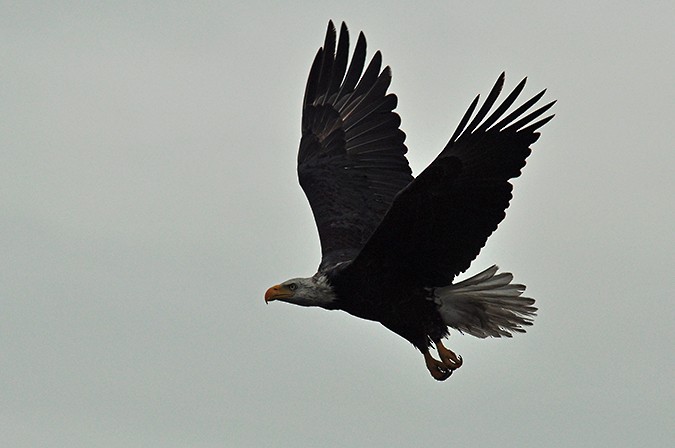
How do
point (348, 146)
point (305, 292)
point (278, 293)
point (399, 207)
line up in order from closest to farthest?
point (399, 207), point (305, 292), point (278, 293), point (348, 146)

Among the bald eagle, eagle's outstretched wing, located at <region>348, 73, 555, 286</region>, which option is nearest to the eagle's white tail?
the bald eagle

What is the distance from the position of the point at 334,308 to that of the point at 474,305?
46.4 inches

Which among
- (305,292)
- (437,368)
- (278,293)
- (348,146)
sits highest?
(348,146)

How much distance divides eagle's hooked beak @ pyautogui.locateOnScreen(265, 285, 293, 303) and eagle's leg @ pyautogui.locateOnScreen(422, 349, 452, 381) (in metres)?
1.25

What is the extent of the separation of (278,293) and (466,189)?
87.4 inches

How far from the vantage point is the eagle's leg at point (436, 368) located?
12914 mm

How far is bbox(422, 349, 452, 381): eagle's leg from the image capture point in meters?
12.9

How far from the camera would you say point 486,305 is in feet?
42.9

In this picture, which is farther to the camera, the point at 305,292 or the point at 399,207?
the point at 305,292

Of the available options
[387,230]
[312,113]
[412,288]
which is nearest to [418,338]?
[412,288]

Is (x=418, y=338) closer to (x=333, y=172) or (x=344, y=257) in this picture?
(x=344, y=257)

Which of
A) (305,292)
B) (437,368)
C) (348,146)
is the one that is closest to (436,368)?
(437,368)

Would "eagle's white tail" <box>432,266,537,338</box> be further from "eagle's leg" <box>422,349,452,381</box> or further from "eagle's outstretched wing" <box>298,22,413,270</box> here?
"eagle's outstretched wing" <box>298,22,413,270</box>

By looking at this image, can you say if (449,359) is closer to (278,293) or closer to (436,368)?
(436,368)
